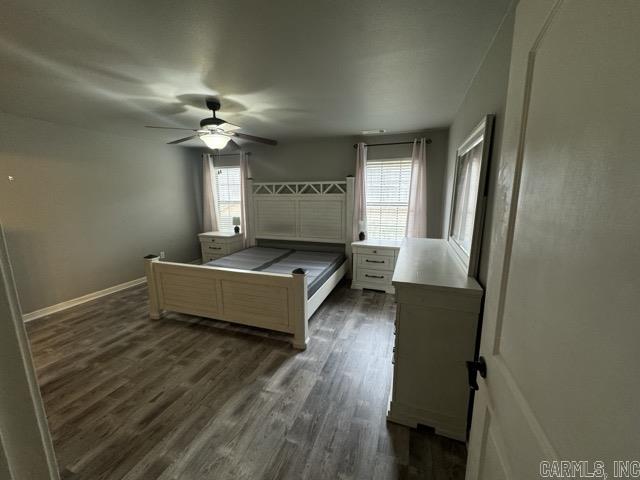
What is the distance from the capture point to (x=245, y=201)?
469cm

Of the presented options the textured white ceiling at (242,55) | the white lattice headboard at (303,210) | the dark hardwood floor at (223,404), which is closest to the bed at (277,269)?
the white lattice headboard at (303,210)

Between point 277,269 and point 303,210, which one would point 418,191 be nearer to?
point 303,210

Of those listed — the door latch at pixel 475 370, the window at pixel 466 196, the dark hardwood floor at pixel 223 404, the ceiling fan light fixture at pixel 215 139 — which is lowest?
the dark hardwood floor at pixel 223 404

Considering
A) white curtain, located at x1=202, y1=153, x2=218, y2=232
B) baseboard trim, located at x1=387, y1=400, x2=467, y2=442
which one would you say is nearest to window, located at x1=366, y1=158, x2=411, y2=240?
baseboard trim, located at x1=387, y1=400, x2=467, y2=442

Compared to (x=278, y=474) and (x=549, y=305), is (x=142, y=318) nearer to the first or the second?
(x=278, y=474)

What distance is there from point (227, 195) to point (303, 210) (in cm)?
174

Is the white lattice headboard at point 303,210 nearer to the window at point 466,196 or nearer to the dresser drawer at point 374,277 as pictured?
the dresser drawer at point 374,277

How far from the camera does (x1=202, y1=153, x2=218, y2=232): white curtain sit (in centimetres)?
488

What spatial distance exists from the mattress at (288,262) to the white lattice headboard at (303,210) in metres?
0.35

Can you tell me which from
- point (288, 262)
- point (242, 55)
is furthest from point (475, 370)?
point (288, 262)

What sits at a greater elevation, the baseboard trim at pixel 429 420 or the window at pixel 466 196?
the window at pixel 466 196

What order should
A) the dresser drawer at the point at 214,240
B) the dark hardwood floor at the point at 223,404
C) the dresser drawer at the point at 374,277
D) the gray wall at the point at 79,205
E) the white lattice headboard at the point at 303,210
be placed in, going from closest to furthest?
1. the dark hardwood floor at the point at 223,404
2. the gray wall at the point at 79,205
3. the dresser drawer at the point at 374,277
4. the white lattice headboard at the point at 303,210
5. the dresser drawer at the point at 214,240

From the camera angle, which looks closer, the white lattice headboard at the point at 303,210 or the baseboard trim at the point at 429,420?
the baseboard trim at the point at 429,420

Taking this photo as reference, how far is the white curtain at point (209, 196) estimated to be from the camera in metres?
4.88
